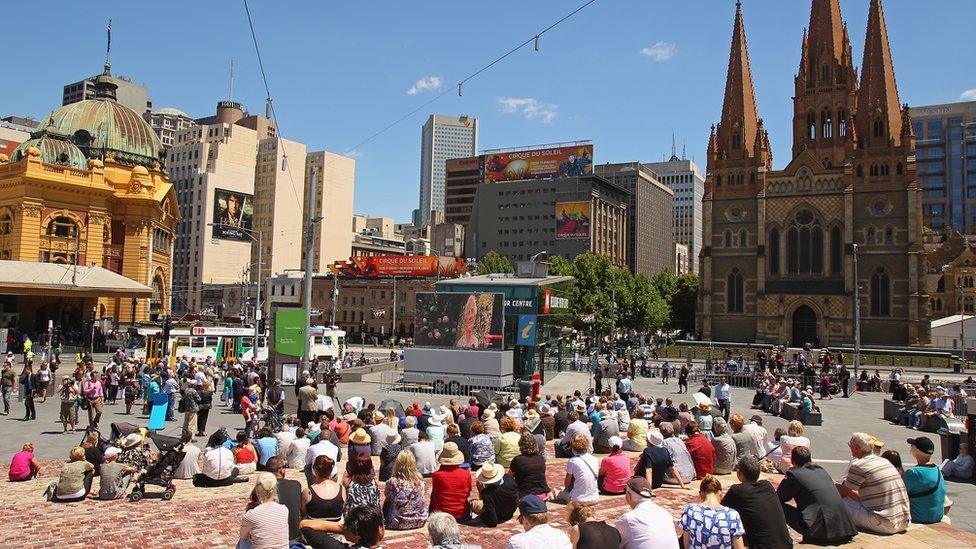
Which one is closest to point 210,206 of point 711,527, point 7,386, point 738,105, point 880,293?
point 738,105

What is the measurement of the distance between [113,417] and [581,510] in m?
21.4

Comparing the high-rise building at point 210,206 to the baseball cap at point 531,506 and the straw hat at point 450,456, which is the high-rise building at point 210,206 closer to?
the straw hat at point 450,456

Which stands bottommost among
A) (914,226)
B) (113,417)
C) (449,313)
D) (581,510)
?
(113,417)

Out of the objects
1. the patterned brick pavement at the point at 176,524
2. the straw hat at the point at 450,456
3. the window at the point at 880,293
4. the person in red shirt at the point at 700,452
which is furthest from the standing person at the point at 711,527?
the window at the point at 880,293

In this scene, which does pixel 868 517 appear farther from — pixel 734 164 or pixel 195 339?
pixel 734 164

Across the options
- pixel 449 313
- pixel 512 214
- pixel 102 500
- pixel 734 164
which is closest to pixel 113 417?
pixel 102 500

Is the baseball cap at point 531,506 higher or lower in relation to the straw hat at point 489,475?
higher

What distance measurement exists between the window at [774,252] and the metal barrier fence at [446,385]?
4977 centimetres

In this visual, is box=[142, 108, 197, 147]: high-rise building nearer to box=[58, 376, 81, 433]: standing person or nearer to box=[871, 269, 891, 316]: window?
box=[871, 269, 891, 316]: window

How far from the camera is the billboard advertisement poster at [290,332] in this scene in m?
25.0

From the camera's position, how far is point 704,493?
25.8 feet

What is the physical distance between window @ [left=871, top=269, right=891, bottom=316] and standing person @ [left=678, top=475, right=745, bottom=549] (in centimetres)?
7179

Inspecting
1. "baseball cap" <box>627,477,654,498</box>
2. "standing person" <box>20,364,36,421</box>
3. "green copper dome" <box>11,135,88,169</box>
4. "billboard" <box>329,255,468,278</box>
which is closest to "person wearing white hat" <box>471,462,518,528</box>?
"baseball cap" <box>627,477,654,498</box>

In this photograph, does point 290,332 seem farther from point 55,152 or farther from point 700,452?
point 55,152
